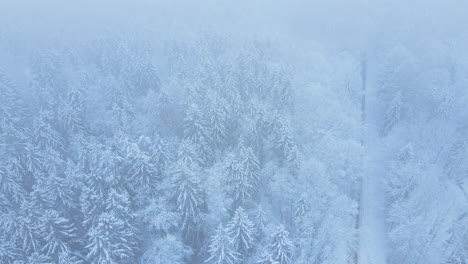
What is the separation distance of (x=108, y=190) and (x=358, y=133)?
40.2 metres

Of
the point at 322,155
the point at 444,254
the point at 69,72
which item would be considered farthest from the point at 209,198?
the point at 69,72

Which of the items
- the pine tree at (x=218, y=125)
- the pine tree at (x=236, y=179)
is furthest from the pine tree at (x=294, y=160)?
the pine tree at (x=218, y=125)

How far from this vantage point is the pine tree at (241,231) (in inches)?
1281

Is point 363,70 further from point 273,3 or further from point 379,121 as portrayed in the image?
point 273,3

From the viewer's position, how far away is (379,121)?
65.1 metres

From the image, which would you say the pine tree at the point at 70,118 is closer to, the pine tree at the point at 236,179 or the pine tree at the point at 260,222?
the pine tree at the point at 236,179

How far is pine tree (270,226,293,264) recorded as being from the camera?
3139cm

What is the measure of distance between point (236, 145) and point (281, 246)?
19.9 meters

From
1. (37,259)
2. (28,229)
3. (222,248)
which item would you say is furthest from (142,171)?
(222,248)

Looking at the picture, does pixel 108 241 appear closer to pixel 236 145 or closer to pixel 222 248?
pixel 222 248

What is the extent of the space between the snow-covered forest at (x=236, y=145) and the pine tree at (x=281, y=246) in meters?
0.14

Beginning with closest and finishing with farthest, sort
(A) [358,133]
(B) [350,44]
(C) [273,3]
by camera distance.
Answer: (A) [358,133], (B) [350,44], (C) [273,3]

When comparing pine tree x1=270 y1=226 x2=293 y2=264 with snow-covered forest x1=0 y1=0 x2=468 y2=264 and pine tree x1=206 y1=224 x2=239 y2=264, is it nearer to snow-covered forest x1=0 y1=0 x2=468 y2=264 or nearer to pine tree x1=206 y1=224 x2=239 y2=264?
snow-covered forest x1=0 y1=0 x2=468 y2=264

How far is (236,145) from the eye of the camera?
160ft
